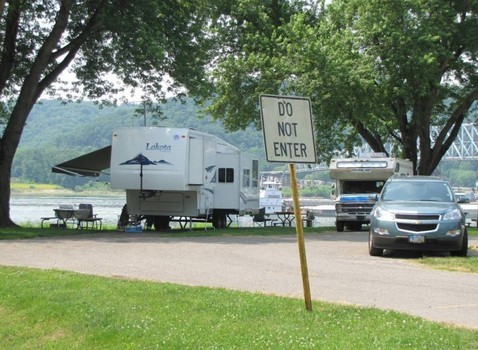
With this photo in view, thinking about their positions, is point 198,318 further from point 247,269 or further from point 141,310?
point 247,269

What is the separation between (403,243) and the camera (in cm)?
1470

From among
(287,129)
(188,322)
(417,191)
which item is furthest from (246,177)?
(188,322)

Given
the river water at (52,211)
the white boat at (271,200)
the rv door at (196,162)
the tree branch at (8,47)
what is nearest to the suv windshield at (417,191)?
the rv door at (196,162)

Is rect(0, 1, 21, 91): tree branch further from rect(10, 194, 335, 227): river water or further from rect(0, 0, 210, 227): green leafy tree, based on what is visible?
rect(10, 194, 335, 227): river water

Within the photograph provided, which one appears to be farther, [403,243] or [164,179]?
[164,179]

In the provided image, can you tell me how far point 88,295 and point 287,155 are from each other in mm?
3178

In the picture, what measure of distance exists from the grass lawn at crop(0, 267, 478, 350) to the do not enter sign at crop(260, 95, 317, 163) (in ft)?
5.62

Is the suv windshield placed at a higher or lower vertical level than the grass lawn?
higher

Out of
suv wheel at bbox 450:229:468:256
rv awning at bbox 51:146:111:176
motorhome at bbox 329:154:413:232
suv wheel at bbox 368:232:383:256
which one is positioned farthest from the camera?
motorhome at bbox 329:154:413:232

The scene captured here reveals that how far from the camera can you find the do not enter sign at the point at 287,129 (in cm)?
764

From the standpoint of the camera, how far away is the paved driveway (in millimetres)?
9328

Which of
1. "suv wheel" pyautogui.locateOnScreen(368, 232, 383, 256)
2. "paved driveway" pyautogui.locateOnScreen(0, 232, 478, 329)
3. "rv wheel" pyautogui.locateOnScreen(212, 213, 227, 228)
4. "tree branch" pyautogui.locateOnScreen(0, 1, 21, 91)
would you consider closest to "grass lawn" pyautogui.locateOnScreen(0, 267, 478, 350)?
"paved driveway" pyautogui.locateOnScreen(0, 232, 478, 329)

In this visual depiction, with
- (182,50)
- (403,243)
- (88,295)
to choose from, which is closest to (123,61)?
(182,50)

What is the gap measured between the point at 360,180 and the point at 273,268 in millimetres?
14522
